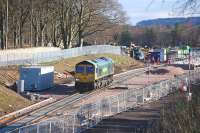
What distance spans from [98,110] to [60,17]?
63.2 m

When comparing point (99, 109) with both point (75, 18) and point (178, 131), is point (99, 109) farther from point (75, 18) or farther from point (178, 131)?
point (75, 18)

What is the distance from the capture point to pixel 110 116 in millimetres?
33656

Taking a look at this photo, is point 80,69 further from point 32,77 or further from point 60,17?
point 60,17

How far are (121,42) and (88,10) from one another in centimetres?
8246

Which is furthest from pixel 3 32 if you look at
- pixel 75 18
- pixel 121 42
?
pixel 121 42

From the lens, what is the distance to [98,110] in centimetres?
3241

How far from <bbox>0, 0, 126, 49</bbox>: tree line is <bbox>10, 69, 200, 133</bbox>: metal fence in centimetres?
3991

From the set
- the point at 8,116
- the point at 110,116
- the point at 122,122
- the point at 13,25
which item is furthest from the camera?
the point at 13,25

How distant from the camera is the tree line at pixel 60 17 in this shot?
83750 mm

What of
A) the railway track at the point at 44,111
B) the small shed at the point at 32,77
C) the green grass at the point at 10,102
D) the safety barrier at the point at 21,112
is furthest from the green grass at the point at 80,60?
the green grass at the point at 10,102

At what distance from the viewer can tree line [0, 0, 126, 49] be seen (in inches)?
3297

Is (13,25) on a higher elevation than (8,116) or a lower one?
higher

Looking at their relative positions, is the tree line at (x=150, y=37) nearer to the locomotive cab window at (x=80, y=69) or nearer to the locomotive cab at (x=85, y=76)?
the locomotive cab window at (x=80, y=69)

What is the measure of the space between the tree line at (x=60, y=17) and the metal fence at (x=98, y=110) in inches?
1571
